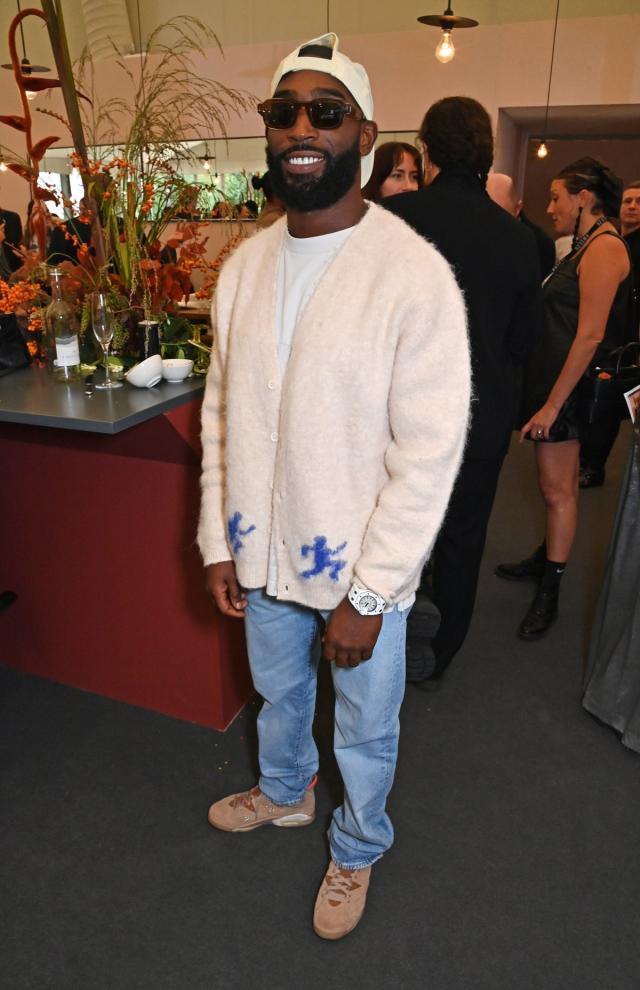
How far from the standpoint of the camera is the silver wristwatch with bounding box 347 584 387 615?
118 centimetres

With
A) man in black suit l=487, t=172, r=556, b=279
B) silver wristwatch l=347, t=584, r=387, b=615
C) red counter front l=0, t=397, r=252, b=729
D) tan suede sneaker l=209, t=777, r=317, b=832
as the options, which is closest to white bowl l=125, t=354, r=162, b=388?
red counter front l=0, t=397, r=252, b=729

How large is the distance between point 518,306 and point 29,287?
4.48ft

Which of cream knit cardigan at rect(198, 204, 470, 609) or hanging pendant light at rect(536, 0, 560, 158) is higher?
hanging pendant light at rect(536, 0, 560, 158)

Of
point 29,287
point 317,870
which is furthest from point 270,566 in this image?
point 29,287

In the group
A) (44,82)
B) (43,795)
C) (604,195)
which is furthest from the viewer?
(604,195)

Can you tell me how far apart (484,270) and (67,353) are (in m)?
1.11

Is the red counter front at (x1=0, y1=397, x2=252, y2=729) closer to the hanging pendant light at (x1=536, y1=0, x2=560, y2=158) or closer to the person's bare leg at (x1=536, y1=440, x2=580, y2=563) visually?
the person's bare leg at (x1=536, y1=440, x2=580, y2=563)

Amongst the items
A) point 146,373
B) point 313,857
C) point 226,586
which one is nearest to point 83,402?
point 146,373

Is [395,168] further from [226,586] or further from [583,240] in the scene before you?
[226,586]

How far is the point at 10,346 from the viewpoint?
209cm

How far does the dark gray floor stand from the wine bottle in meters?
0.98

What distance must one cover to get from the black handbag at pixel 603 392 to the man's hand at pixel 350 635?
1.55m

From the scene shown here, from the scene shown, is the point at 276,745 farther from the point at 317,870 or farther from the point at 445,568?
the point at 445,568

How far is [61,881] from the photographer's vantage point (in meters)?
1.58
